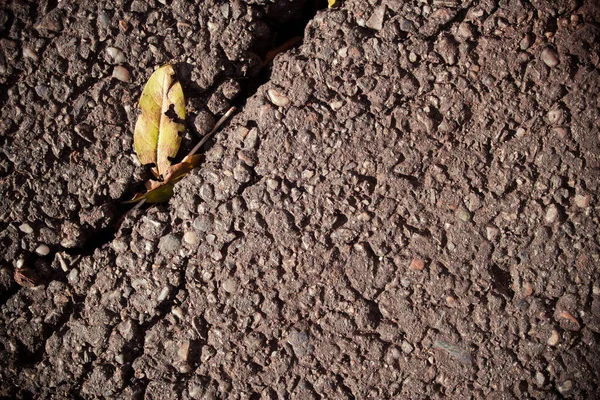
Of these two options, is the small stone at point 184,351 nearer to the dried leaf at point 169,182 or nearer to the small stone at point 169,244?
the small stone at point 169,244

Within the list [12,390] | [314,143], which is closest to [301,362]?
[314,143]

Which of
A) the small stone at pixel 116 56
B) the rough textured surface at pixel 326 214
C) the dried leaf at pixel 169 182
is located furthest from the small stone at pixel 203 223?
the small stone at pixel 116 56

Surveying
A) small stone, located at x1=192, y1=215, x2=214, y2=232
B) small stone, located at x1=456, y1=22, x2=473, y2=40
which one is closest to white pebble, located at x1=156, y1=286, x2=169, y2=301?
small stone, located at x1=192, y1=215, x2=214, y2=232

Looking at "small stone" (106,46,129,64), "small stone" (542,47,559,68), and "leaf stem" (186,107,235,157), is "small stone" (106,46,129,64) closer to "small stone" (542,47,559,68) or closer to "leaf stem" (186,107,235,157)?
"leaf stem" (186,107,235,157)

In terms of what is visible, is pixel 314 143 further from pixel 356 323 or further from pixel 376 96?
pixel 356 323

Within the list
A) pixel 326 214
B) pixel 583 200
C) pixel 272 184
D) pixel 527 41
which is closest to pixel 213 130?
pixel 272 184

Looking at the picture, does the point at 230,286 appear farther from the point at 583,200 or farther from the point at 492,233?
the point at 583,200

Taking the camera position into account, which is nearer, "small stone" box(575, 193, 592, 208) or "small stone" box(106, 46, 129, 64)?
"small stone" box(575, 193, 592, 208)
